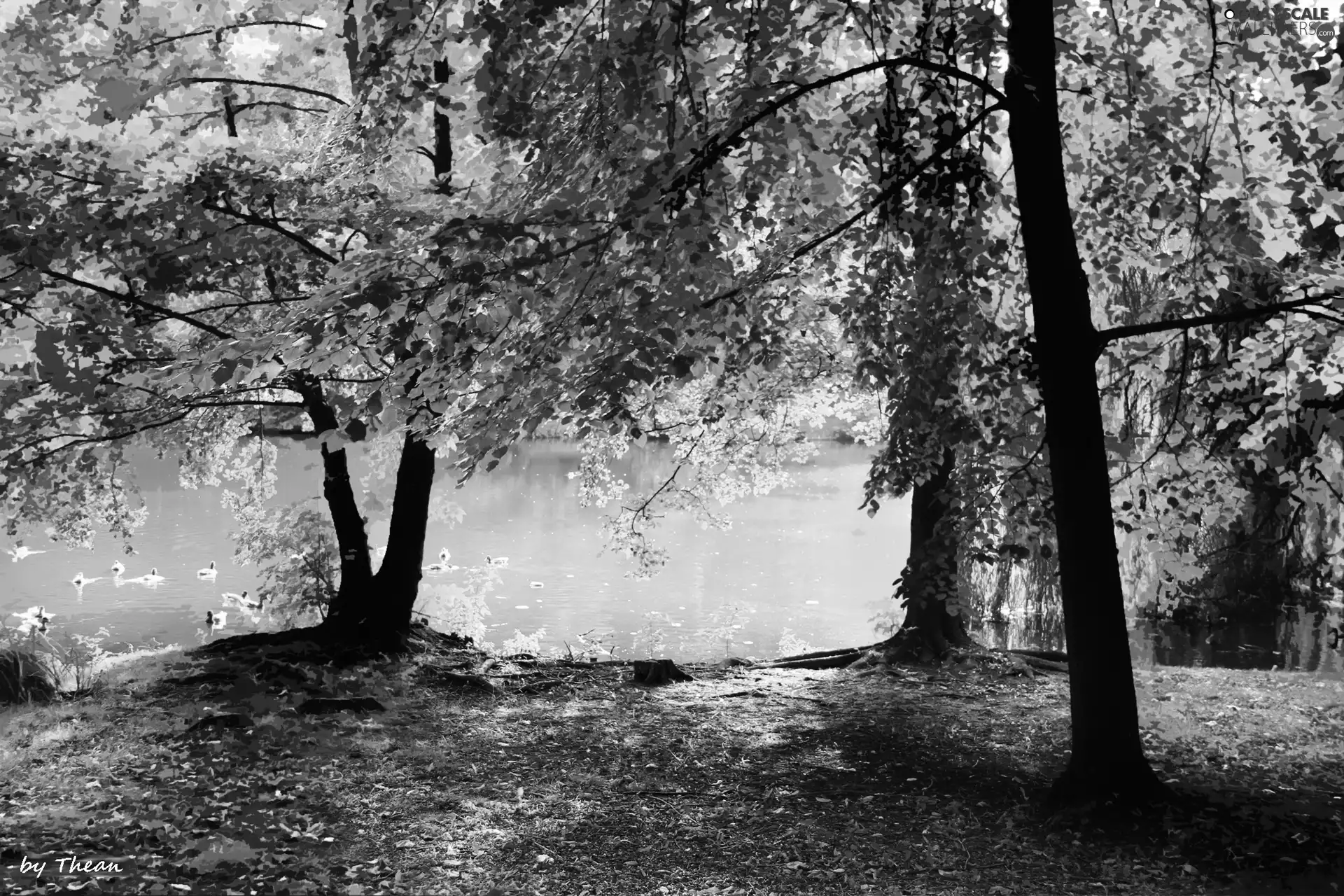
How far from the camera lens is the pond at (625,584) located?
1617cm

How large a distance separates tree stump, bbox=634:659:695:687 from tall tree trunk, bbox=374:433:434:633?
2.37 m

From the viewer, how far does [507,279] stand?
15.9 ft

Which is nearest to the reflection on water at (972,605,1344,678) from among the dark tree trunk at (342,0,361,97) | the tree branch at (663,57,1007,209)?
the tree branch at (663,57,1007,209)

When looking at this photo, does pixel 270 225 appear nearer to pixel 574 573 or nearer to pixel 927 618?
pixel 927 618

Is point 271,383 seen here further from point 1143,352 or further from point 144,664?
point 1143,352

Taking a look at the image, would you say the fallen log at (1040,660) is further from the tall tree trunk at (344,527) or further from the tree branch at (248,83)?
the tree branch at (248,83)

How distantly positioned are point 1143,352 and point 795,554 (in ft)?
86.6

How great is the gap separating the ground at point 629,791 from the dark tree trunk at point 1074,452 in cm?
33

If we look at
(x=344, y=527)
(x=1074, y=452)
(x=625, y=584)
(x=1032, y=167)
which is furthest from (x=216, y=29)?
(x=625, y=584)

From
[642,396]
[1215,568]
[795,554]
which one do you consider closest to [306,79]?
[642,396]

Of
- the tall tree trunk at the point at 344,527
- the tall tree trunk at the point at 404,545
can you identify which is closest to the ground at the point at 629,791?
the tall tree trunk at the point at 404,545

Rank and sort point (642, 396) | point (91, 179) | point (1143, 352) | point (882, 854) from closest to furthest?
point (882, 854) → point (1143, 352) → point (91, 179) → point (642, 396)

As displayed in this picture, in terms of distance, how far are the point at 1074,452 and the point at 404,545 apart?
6.71 metres

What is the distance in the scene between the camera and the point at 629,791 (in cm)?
572
